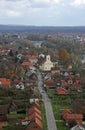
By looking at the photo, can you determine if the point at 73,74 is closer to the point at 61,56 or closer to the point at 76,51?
the point at 61,56

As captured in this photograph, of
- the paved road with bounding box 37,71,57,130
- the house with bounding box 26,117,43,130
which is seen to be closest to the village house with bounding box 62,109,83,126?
the paved road with bounding box 37,71,57,130

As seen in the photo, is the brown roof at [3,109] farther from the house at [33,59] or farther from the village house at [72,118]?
the house at [33,59]

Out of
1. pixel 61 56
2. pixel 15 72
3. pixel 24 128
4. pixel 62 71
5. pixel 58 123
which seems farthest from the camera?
pixel 61 56

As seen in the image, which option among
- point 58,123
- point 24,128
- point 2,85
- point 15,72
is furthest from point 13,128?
point 15,72

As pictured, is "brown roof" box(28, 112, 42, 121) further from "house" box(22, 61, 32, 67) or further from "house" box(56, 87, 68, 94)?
"house" box(22, 61, 32, 67)

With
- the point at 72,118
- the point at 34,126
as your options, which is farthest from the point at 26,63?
the point at 34,126

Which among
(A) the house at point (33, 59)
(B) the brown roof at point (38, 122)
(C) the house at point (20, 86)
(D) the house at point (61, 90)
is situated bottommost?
(A) the house at point (33, 59)

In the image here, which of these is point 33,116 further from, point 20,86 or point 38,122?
point 20,86

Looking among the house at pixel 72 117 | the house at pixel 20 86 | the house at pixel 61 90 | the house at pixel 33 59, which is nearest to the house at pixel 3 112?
the house at pixel 72 117

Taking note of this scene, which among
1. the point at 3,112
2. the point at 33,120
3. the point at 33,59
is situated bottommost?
the point at 33,59

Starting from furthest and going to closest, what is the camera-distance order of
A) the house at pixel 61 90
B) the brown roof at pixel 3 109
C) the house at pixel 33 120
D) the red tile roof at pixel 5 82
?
1. the red tile roof at pixel 5 82
2. the house at pixel 61 90
3. the brown roof at pixel 3 109
4. the house at pixel 33 120

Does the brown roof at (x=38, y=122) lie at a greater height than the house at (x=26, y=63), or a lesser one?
greater
